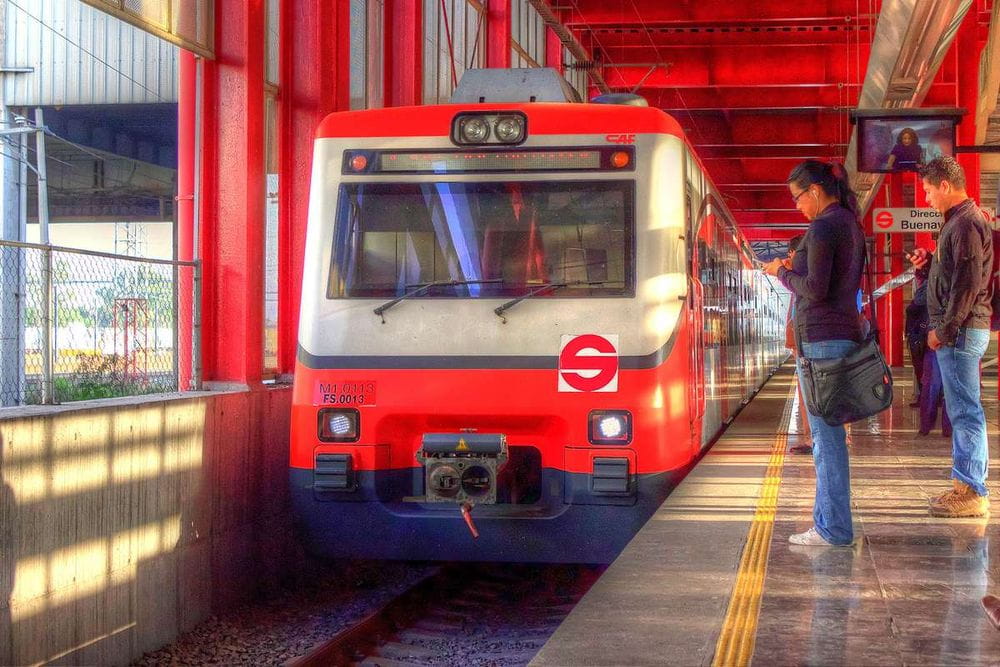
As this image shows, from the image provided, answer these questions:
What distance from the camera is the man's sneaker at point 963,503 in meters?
6.94

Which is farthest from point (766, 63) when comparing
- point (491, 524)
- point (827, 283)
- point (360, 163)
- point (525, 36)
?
point (827, 283)

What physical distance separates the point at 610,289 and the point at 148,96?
4067mm

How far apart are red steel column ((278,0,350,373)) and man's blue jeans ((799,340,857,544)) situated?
6.39 m

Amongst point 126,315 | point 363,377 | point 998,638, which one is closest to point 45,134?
point 126,315

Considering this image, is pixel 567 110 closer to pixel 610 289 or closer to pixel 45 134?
pixel 610 289

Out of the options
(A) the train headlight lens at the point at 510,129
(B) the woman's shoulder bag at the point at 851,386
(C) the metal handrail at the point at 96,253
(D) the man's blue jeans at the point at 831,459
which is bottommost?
(D) the man's blue jeans at the point at 831,459

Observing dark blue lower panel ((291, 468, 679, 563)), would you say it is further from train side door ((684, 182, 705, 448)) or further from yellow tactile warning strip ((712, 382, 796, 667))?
train side door ((684, 182, 705, 448))

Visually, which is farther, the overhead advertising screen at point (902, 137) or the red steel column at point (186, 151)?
the overhead advertising screen at point (902, 137)

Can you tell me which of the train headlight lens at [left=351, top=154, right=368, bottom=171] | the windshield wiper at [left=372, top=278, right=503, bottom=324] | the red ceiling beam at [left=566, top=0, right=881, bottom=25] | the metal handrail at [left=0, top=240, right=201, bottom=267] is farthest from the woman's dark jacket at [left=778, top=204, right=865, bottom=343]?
the red ceiling beam at [left=566, top=0, right=881, bottom=25]

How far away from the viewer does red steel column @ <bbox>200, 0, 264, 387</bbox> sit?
9555 mm

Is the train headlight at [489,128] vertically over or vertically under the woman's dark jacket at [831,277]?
over

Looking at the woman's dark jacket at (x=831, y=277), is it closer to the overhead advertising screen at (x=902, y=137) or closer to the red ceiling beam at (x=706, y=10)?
the overhead advertising screen at (x=902, y=137)

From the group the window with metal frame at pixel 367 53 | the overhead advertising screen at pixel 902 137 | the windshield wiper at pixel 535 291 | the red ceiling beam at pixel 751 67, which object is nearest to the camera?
the windshield wiper at pixel 535 291

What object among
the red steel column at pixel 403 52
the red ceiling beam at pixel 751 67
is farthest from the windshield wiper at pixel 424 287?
the red ceiling beam at pixel 751 67
